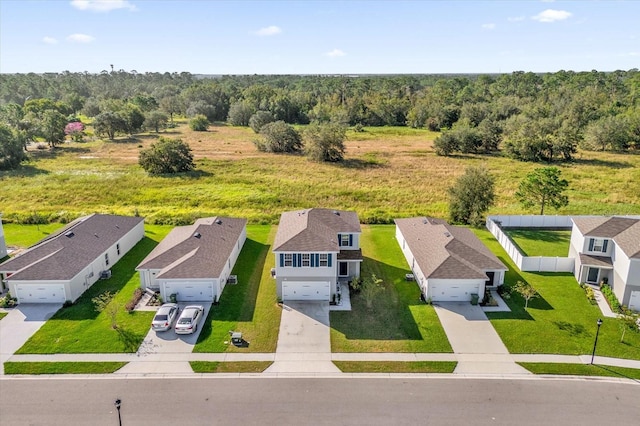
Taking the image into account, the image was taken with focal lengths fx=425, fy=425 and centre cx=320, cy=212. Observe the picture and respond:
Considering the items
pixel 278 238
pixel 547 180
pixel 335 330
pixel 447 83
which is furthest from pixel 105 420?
pixel 447 83

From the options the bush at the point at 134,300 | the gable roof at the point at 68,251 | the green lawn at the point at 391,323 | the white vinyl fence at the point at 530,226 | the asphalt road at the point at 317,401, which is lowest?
the asphalt road at the point at 317,401

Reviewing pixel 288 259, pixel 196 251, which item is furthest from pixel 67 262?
pixel 288 259

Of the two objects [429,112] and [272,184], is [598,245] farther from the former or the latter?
[429,112]

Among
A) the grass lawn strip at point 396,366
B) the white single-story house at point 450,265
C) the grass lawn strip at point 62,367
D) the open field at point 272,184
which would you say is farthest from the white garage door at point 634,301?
the grass lawn strip at point 62,367

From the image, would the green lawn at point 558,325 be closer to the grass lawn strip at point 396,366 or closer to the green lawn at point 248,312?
the grass lawn strip at point 396,366

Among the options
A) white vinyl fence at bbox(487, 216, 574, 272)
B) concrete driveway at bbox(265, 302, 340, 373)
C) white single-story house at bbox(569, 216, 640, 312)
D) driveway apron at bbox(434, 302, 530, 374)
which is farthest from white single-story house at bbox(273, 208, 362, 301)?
white single-story house at bbox(569, 216, 640, 312)
